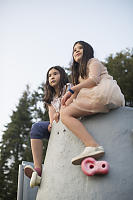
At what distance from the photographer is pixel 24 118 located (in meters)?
21.2

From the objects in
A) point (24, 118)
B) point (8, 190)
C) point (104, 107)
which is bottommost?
point (8, 190)

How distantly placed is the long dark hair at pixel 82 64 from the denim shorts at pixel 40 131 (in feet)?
2.45

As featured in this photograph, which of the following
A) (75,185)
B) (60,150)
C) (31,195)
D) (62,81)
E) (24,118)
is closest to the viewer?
(75,185)

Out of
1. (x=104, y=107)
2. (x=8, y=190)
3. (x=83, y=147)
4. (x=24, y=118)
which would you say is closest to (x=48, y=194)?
(x=83, y=147)

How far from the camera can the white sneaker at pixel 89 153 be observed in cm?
240

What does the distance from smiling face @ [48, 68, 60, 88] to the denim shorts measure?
683mm

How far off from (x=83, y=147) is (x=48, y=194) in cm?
65

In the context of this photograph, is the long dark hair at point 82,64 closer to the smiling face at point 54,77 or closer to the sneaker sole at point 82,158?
the smiling face at point 54,77

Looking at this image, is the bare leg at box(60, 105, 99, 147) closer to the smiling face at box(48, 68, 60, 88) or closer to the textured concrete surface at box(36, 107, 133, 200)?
the textured concrete surface at box(36, 107, 133, 200)

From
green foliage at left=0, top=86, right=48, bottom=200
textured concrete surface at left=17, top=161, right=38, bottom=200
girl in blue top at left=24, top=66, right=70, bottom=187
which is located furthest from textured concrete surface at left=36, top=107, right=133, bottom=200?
green foliage at left=0, top=86, right=48, bottom=200

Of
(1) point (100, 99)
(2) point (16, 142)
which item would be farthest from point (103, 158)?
(2) point (16, 142)

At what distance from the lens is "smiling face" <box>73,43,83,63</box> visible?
322cm

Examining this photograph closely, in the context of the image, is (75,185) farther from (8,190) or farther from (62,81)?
(8,190)

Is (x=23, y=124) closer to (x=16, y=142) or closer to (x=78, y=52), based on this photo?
(x=16, y=142)
